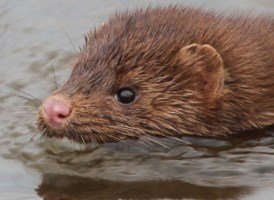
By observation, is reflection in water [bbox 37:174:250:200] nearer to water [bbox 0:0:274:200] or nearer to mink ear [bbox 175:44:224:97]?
water [bbox 0:0:274:200]

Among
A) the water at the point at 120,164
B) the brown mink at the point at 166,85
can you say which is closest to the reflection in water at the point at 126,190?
the water at the point at 120,164

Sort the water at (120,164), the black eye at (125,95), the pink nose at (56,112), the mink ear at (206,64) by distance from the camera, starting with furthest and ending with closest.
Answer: the black eye at (125,95)
the mink ear at (206,64)
the pink nose at (56,112)
the water at (120,164)

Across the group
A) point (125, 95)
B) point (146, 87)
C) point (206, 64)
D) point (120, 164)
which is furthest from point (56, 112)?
point (206, 64)

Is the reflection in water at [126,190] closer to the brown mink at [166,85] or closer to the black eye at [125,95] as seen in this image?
the brown mink at [166,85]

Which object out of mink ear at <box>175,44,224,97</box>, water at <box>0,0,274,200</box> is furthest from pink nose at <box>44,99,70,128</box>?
mink ear at <box>175,44,224,97</box>

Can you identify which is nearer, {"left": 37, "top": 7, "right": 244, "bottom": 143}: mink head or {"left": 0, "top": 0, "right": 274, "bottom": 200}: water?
{"left": 0, "top": 0, "right": 274, "bottom": 200}: water

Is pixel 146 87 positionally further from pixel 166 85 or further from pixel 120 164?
pixel 120 164
